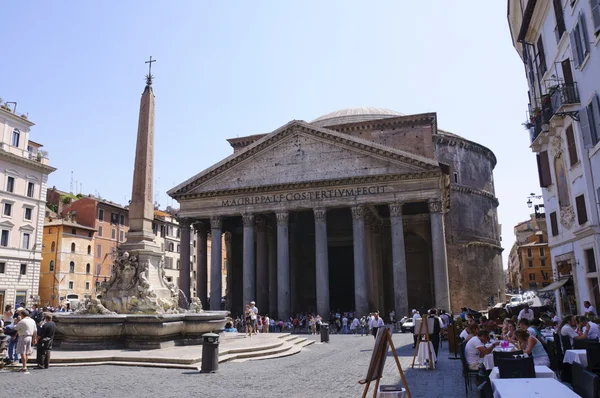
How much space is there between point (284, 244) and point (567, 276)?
564 inches

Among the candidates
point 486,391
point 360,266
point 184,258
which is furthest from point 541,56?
point 184,258

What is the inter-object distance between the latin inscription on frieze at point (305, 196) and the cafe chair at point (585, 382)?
21056 millimetres

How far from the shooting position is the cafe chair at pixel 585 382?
386cm

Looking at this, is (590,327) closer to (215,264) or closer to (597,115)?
(597,115)

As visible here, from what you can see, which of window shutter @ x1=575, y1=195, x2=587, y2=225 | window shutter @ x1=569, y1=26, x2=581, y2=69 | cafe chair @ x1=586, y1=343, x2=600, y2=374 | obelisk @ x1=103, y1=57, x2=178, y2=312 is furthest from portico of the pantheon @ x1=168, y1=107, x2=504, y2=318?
cafe chair @ x1=586, y1=343, x2=600, y2=374

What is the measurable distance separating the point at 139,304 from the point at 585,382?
8746 mm

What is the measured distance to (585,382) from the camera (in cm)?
418

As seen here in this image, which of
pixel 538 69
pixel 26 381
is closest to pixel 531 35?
pixel 538 69

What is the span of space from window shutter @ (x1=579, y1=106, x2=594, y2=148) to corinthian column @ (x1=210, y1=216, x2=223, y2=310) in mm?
19910

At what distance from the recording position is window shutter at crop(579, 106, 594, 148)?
480 inches

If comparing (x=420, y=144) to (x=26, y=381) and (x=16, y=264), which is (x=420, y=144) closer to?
(x=16, y=264)

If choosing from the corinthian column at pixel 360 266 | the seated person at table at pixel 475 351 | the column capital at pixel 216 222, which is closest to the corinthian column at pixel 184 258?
the column capital at pixel 216 222

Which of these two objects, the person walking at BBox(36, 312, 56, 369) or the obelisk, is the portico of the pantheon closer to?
the obelisk

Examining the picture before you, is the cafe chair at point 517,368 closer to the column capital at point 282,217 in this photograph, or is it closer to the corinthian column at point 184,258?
the column capital at point 282,217
